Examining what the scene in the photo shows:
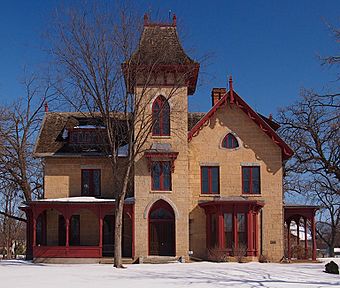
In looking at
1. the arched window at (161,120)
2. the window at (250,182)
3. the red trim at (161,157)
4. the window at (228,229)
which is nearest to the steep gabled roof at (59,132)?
the arched window at (161,120)

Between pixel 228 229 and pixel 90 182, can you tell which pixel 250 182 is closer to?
pixel 228 229

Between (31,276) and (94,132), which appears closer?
(31,276)

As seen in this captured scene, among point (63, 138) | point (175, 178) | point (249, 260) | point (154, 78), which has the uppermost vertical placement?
point (154, 78)

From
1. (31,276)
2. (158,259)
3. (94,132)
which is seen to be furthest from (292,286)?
(94,132)

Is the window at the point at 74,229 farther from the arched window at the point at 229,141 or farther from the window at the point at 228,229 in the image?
the arched window at the point at 229,141

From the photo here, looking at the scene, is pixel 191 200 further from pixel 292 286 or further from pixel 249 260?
pixel 292 286

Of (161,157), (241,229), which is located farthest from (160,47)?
(241,229)

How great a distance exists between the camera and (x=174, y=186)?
113 ft

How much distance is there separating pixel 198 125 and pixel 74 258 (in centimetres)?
1057

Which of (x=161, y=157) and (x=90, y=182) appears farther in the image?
(x=90, y=182)

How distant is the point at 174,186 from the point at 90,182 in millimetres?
5535

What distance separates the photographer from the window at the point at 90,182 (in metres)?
36.3

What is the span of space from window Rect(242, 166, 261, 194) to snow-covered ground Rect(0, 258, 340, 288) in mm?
5892

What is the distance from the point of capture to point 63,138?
3719 centimetres
